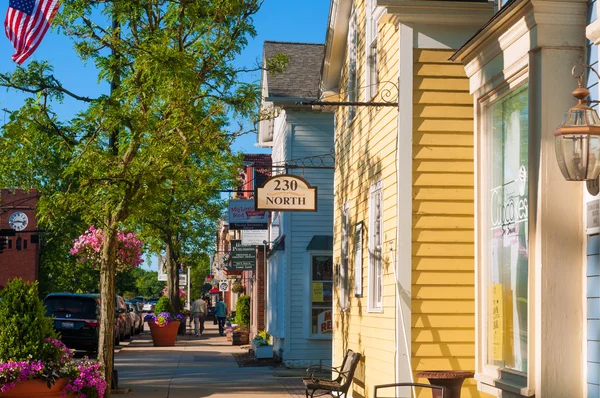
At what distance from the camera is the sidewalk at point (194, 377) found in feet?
54.4

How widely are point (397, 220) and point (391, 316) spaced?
1175mm

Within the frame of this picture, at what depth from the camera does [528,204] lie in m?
7.93

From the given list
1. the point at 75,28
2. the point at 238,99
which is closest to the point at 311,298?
the point at 238,99

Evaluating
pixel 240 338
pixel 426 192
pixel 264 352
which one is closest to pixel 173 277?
pixel 240 338

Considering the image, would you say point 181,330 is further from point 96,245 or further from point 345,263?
point 345,263

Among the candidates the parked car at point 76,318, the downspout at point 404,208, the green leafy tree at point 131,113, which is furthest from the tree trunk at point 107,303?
the parked car at point 76,318

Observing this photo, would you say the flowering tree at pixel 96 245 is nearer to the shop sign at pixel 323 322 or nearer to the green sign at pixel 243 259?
the shop sign at pixel 323 322

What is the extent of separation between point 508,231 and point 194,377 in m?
12.5

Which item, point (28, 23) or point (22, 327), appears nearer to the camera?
point (22, 327)

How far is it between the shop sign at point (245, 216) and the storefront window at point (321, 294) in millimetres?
5525

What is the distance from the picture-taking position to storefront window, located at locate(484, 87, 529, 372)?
825cm

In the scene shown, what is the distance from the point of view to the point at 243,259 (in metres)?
31.3

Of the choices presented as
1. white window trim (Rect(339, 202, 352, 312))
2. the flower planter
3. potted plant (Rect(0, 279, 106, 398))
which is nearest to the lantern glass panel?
potted plant (Rect(0, 279, 106, 398))

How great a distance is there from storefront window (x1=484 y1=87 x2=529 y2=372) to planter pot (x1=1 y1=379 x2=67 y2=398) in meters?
5.36
